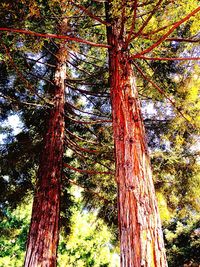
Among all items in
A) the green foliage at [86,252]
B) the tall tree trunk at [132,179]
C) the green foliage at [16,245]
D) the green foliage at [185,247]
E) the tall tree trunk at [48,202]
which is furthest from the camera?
the green foliage at [86,252]

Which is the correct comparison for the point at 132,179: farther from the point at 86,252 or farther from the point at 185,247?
the point at 86,252

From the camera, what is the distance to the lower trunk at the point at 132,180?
2342mm

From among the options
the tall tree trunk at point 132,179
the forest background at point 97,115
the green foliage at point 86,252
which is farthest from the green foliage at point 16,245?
the tall tree trunk at point 132,179

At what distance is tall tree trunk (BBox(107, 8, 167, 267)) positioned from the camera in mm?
2342

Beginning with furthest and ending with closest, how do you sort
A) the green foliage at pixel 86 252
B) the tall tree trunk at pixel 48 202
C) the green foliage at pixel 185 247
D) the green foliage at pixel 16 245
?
1. the green foliage at pixel 86 252
2. the green foliage at pixel 16 245
3. the green foliage at pixel 185 247
4. the tall tree trunk at pixel 48 202

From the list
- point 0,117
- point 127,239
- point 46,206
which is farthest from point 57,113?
point 127,239

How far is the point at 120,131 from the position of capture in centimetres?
316

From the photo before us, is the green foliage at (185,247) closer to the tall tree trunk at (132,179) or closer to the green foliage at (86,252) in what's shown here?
the green foliage at (86,252)

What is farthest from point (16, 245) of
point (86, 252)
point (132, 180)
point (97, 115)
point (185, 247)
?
point (132, 180)

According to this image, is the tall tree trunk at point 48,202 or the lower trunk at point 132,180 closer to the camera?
the lower trunk at point 132,180

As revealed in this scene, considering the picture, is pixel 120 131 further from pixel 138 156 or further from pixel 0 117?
pixel 0 117

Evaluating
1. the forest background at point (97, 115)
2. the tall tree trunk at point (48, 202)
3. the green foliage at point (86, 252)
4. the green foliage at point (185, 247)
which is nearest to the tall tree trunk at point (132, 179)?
the forest background at point (97, 115)

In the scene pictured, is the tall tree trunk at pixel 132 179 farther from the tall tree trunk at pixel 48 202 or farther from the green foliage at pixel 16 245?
the green foliage at pixel 16 245

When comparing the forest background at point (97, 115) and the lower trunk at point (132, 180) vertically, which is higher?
the forest background at point (97, 115)
